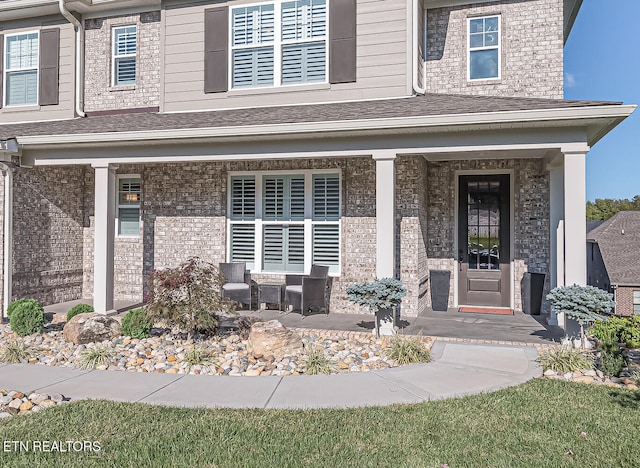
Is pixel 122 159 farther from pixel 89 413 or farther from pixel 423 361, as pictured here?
pixel 423 361

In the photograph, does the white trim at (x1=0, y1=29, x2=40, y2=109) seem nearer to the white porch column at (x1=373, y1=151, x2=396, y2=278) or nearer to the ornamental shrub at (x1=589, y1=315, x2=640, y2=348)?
the white porch column at (x1=373, y1=151, x2=396, y2=278)

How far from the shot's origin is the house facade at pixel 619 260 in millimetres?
26812

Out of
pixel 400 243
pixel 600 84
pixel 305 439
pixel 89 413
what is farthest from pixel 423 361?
pixel 600 84

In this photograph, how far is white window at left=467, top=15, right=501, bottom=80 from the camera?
30.3ft

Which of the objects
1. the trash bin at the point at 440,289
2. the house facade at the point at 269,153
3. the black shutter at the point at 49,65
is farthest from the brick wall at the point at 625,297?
the black shutter at the point at 49,65

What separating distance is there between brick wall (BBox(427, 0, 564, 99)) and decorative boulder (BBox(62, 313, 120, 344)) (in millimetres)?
7165

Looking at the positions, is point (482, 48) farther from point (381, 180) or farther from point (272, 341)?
point (272, 341)

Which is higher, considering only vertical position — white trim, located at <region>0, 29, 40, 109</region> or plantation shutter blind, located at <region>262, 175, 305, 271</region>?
white trim, located at <region>0, 29, 40, 109</region>

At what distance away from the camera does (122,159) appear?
331 inches

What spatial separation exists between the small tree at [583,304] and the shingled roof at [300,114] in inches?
94.2

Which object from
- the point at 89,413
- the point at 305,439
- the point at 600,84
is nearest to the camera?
the point at 305,439

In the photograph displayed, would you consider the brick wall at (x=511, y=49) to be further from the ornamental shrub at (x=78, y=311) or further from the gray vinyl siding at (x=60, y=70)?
the gray vinyl siding at (x=60, y=70)

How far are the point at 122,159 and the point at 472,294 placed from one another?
697 centimetres

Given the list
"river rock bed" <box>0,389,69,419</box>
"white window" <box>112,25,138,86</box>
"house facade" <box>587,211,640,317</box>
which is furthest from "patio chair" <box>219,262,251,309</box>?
"house facade" <box>587,211,640,317</box>
